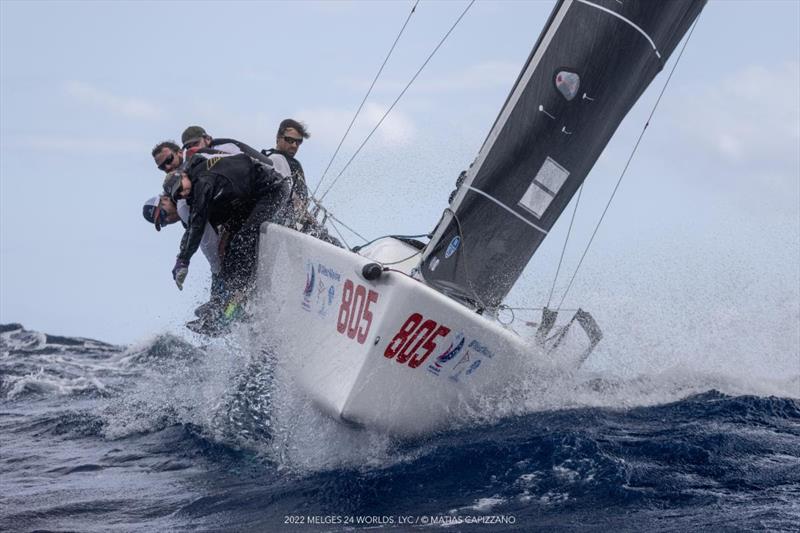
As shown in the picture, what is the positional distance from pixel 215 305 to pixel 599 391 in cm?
288

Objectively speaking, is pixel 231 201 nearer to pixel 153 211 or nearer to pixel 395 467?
pixel 153 211

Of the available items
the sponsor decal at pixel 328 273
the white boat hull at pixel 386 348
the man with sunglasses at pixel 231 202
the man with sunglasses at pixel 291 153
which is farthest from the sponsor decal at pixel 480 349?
the man with sunglasses at pixel 291 153

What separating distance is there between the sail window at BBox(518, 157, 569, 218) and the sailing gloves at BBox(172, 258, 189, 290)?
7.41 feet

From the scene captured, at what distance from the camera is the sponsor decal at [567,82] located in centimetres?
587

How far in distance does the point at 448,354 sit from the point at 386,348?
0.40 metres

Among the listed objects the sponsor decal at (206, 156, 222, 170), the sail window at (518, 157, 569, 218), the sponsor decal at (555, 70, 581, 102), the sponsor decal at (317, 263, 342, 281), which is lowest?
the sponsor decal at (317, 263, 342, 281)

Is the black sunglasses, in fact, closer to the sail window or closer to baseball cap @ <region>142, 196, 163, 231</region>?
baseball cap @ <region>142, 196, 163, 231</region>

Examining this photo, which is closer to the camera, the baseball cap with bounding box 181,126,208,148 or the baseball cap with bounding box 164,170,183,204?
the baseball cap with bounding box 164,170,183,204

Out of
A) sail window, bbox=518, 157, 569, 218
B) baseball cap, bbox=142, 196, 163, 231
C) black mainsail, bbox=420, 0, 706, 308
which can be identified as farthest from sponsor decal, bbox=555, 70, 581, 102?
baseball cap, bbox=142, 196, 163, 231

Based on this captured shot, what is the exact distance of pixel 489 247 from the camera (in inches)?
235

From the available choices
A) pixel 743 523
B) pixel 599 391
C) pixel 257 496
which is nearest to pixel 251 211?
pixel 257 496

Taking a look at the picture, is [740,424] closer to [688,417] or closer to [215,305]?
[688,417]

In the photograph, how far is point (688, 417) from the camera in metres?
5.72

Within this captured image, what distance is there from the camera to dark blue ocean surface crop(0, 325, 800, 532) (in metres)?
4.13
